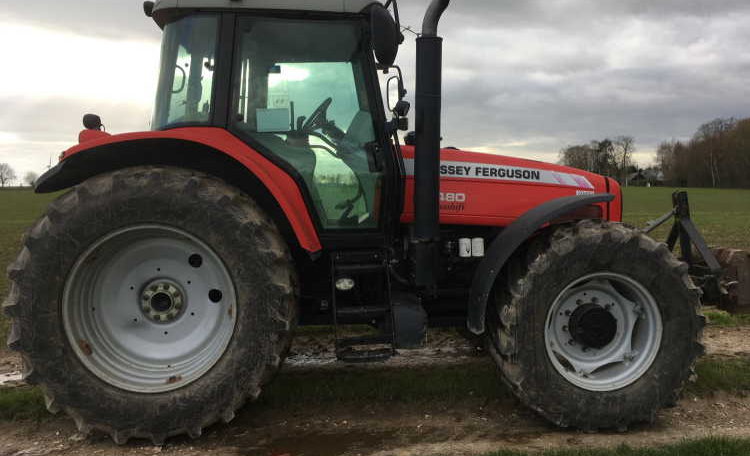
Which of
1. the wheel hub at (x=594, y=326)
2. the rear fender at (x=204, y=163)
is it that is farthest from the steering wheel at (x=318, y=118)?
the wheel hub at (x=594, y=326)

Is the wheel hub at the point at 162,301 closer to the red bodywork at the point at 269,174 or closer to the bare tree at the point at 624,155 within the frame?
the red bodywork at the point at 269,174

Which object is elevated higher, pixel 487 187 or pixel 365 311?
pixel 487 187

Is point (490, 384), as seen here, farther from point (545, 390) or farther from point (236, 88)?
point (236, 88)

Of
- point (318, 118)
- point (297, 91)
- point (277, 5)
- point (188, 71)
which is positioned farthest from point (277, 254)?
point (277, 5)

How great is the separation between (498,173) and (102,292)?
8.64 feet

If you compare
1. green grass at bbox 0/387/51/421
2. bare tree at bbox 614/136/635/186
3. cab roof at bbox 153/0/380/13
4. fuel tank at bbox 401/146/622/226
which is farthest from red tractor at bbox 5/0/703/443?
bare tree at bbox 614/136/635/186

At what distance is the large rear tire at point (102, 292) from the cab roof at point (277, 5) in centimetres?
103

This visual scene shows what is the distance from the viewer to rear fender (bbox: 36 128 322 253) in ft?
10.3

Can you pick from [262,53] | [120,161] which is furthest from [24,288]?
[262,53]

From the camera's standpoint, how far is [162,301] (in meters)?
3.34

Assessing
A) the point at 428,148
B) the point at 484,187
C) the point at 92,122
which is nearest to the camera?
the point at 428,148

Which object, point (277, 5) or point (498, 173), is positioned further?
point (498, 173)

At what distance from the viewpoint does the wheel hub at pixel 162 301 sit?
10.9 feet

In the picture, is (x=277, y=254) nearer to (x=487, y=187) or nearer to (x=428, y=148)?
(x=428, y=148)
